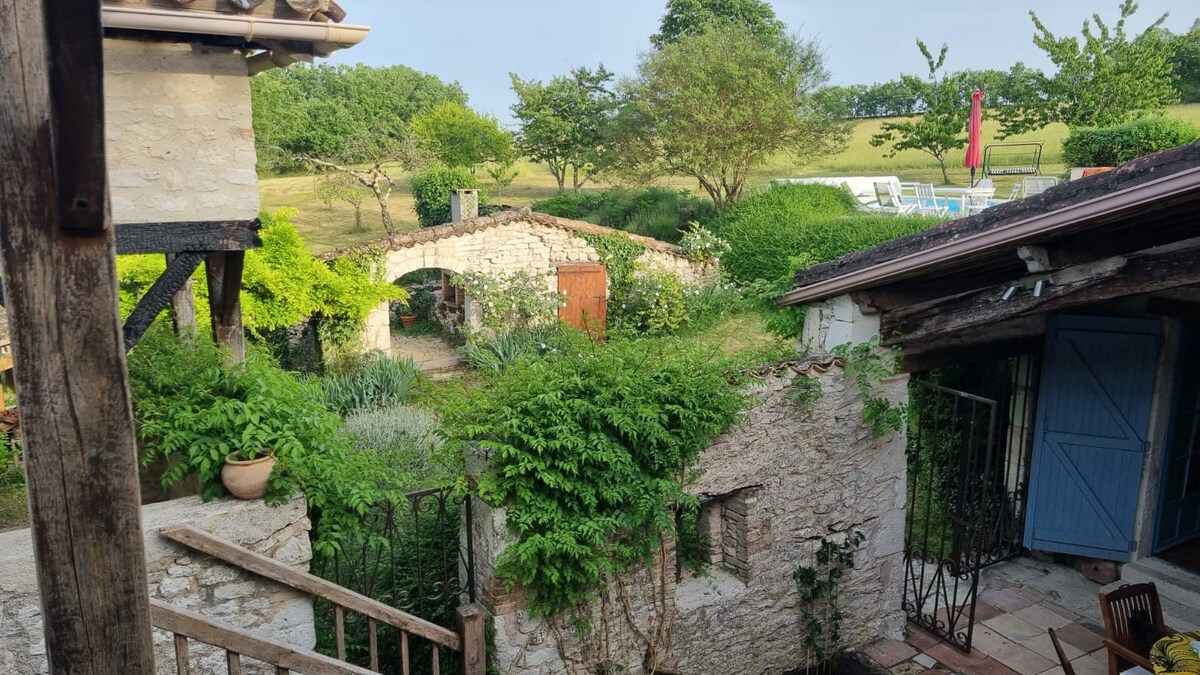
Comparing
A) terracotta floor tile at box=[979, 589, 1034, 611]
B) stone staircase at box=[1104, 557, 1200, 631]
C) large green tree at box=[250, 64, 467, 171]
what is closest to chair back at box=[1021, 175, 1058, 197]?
stone staircase at box=[1104, 557, 1200, 631]

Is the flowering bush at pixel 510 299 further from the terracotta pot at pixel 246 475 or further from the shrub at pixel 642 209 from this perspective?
the terracotta pot at pixel 246 475

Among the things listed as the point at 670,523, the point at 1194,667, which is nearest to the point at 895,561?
the point at 1194,667

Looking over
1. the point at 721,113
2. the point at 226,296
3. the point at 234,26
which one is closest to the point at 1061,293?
the point at 234,26

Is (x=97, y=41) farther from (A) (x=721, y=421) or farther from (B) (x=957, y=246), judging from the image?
(B) (x=957, y=246)

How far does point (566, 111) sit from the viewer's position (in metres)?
30.9

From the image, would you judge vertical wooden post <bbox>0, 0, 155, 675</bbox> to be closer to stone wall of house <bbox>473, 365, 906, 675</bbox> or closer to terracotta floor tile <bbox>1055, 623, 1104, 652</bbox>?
stone wall of house <bbox>473, 365, 906, 675</bbox>

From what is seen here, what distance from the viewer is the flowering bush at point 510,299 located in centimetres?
1457

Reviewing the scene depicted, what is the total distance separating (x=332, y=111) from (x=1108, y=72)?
88.6 ft

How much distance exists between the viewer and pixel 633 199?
2405 cm

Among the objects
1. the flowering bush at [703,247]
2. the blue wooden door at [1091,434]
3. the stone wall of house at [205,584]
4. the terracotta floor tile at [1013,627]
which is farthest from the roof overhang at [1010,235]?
the flowering bush at [703,247]

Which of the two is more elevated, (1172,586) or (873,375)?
(873,375)

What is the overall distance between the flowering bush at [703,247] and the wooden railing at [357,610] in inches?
487

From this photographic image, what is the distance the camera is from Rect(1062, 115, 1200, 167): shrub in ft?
53.2

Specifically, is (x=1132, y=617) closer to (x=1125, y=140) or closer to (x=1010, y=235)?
(x=1010, y=235)
